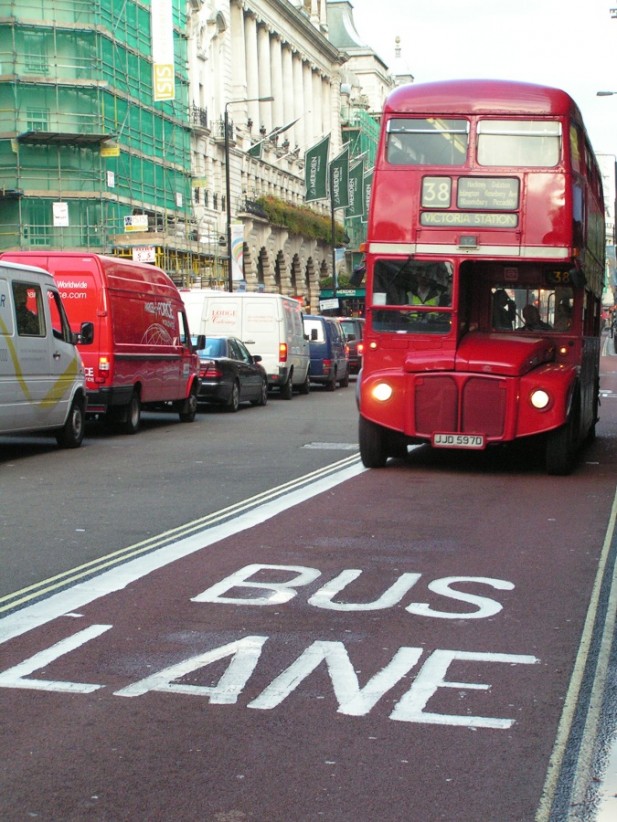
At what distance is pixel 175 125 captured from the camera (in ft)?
218

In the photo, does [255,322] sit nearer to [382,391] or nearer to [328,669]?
[382,391]

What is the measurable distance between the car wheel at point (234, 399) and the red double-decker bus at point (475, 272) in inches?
457

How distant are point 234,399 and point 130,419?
20.1 feet

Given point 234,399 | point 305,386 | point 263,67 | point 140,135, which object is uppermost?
point 263,67

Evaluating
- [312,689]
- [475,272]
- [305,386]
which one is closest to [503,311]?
[475,272]

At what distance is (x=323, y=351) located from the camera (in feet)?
122

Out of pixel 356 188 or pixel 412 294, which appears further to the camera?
pixel 356 188

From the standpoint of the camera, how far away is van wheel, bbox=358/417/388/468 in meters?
15.4

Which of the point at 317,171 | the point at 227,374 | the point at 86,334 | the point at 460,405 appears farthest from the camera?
the point at 317,171

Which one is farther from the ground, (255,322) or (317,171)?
(317,171)

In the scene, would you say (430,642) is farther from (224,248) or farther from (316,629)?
(224,248)

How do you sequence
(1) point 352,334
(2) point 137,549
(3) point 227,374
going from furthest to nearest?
1. (1) point 352,334
2. (3) point 227,374
3. (2) point 137,549

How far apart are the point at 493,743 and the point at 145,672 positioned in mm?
1735

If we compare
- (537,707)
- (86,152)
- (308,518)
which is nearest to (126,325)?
(308,518)
